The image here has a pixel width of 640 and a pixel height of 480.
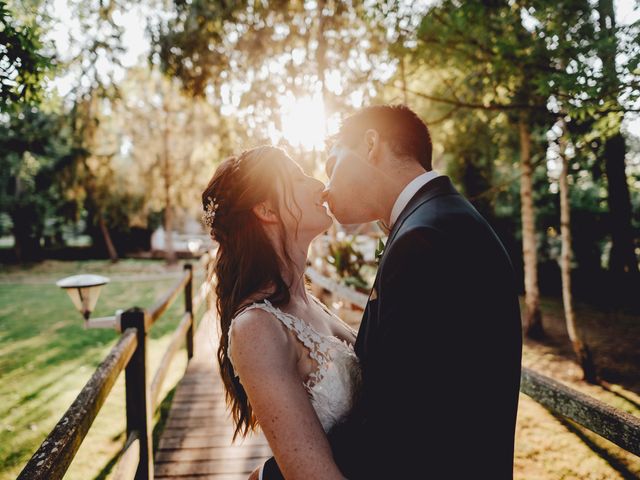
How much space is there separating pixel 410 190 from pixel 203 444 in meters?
3.62

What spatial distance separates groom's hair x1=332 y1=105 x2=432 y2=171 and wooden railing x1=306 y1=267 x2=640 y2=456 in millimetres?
1298

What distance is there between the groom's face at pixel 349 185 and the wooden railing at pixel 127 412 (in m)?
1.42

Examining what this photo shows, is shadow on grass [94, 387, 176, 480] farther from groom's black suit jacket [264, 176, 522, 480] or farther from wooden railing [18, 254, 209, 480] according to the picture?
groom's black suit jacket [264, 176, 522, 480]

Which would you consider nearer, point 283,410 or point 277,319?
point 283,410

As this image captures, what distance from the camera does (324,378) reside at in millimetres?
1706

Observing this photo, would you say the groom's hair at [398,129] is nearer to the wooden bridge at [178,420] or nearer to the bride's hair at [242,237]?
the bride's hair at [242,237]

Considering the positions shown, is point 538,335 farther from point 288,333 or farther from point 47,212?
point 47,212

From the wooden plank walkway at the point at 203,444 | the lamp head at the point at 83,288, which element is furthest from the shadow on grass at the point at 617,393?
the lamp head at the point at 83,288

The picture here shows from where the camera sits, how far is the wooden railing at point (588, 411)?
63.0 inches

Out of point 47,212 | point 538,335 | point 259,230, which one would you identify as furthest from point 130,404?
point 47,212

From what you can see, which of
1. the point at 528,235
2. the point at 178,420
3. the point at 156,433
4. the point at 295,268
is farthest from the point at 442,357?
the point at 528,235

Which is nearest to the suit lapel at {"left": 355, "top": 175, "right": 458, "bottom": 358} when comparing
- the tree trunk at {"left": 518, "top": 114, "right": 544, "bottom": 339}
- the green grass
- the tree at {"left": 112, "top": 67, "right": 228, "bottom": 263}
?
the green grass

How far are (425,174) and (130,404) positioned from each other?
8.75ft

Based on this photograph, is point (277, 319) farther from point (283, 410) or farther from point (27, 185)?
point (27, 185)
